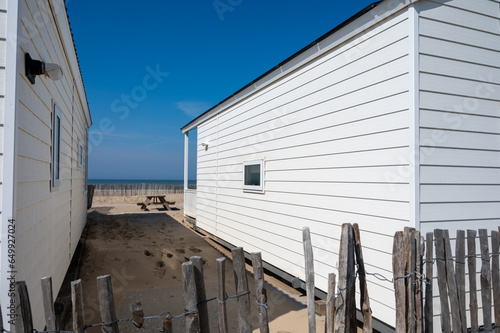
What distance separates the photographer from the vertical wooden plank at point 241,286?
2027 millimetres

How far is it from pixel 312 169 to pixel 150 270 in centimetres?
384

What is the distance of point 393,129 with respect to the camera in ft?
11.4

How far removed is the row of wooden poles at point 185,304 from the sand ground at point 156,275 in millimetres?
2210

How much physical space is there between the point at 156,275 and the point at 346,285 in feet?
15.4

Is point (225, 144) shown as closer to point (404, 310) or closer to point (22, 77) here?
point (22, 77)

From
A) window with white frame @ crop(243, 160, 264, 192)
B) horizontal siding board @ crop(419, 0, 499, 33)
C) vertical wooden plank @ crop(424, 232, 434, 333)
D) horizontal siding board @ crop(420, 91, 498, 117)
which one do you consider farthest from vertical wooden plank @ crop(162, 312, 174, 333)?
window with white frame @ crop(243, 160, 264, 192)

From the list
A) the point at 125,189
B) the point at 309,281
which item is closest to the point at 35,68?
the point at 309,281

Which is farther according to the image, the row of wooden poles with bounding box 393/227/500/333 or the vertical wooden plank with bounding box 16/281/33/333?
the row of wooden poles with bounding box 393/227/500/333

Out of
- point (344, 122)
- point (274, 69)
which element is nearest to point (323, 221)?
point (344, 122)

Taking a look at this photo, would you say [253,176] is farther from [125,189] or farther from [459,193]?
[125,189]

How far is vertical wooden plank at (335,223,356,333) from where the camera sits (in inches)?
88.9

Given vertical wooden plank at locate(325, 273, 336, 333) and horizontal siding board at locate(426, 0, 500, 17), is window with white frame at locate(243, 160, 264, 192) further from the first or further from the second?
vertical wooden plank at locate(325, 273, 336, 333)

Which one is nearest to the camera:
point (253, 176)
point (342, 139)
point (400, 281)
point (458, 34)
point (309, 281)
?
point (309, 281)

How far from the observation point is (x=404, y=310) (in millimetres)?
2332
